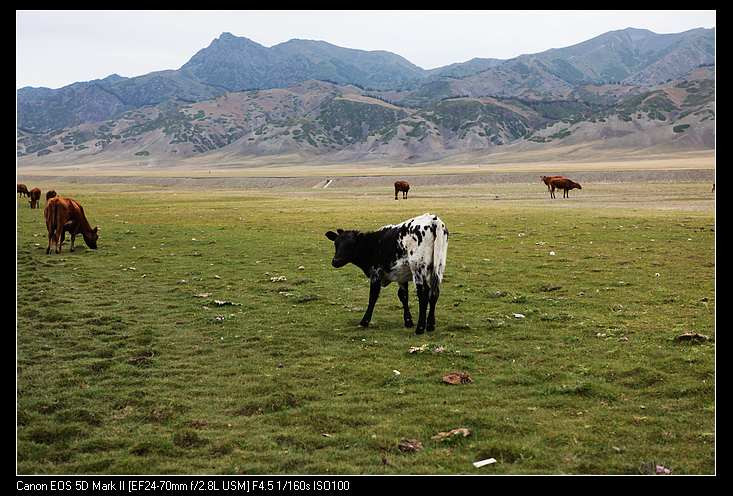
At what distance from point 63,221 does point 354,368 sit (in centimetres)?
2091

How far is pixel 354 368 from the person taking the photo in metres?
11.4

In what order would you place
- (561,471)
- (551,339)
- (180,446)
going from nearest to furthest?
(561,471), (180,446), (551,339)

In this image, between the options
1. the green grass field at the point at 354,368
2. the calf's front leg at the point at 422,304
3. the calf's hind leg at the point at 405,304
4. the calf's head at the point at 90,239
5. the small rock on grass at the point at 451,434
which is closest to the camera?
the green grass field at the point at 354,368

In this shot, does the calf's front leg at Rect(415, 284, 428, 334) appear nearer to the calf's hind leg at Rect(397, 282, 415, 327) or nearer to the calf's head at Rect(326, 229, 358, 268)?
the calf's hind leg at Rect(397, 282, 415, 327)

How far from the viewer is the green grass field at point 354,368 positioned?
7.84 meters

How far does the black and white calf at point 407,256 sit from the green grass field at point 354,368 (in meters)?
0.85

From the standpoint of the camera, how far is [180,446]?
26.6 ft

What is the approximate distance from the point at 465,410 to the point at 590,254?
59.5ft

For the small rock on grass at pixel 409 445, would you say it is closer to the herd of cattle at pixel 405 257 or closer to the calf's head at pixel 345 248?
the herd of cattle at pixel 405 257
